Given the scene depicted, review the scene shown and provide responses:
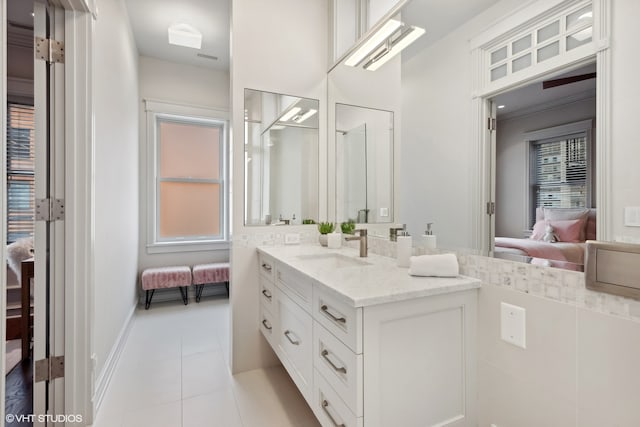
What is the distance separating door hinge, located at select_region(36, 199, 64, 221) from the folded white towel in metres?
1.84

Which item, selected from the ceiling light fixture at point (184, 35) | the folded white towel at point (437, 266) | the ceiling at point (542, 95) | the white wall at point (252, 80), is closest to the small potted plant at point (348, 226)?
the white wall at point (252, 80)

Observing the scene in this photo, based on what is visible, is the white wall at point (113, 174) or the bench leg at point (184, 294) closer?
the white wall at point (113, 174)

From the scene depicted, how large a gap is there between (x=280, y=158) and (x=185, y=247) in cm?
247

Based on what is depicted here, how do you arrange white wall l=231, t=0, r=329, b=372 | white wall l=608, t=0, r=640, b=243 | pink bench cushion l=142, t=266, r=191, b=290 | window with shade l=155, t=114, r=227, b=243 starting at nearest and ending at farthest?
white wall l=608, t=0, r=640, b=243, white wall l=231, t=0, r=329, b=372, pink bench cushion l=142, t=266, r=191, b=290, window with shade l=155, t=114, r=227, b=243

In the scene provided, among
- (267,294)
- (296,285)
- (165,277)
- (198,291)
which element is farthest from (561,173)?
(198,291)

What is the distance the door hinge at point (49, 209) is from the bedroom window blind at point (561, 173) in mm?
2207

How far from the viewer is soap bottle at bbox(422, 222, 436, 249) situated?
4.86 ft

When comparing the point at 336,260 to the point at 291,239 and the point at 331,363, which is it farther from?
the point at 331,363

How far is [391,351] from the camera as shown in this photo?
108cm

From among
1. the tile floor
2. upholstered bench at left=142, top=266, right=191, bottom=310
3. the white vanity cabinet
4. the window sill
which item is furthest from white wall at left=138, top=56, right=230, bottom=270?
the white vanity cabinet

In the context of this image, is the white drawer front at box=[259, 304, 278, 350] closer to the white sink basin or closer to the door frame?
the white sink basin

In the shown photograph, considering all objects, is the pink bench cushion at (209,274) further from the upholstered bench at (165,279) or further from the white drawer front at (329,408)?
the white drawer front at (329,408)

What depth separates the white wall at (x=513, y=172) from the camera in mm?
1088

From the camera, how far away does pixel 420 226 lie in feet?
5.15
